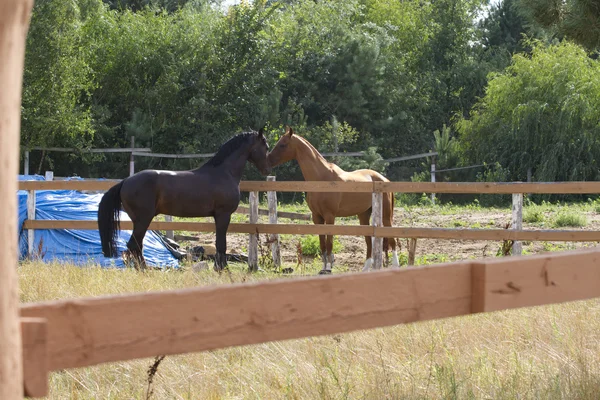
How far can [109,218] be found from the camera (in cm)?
823

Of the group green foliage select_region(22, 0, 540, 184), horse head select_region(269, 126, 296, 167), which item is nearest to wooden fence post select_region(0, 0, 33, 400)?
horse head select_region(269, 126, 296, 167)

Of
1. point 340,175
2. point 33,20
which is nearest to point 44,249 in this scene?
point 340,175

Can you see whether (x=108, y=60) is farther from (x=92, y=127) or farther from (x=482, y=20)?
(x=482, y=20)

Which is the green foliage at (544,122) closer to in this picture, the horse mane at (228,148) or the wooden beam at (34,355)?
the horse mane at (228,148)

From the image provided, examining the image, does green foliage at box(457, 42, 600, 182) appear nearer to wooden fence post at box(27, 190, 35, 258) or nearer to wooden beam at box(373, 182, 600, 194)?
wooden beam at box(373, 182, 600, 194)

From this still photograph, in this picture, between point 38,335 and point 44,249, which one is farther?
point 44,249

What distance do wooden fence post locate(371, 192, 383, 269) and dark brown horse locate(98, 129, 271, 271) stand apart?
4.46 ft

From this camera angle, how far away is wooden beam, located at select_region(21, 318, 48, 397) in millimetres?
1653

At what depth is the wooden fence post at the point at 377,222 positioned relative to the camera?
28.3ft

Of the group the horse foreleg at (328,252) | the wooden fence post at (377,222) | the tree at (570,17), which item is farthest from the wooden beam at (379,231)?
the tree at (570,17)

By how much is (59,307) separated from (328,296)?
2.21 feet

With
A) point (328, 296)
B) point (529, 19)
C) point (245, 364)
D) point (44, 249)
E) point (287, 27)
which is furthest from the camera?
point (287, 27)

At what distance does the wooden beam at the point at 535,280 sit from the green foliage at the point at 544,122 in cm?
1916

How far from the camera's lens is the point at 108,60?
960 inches
